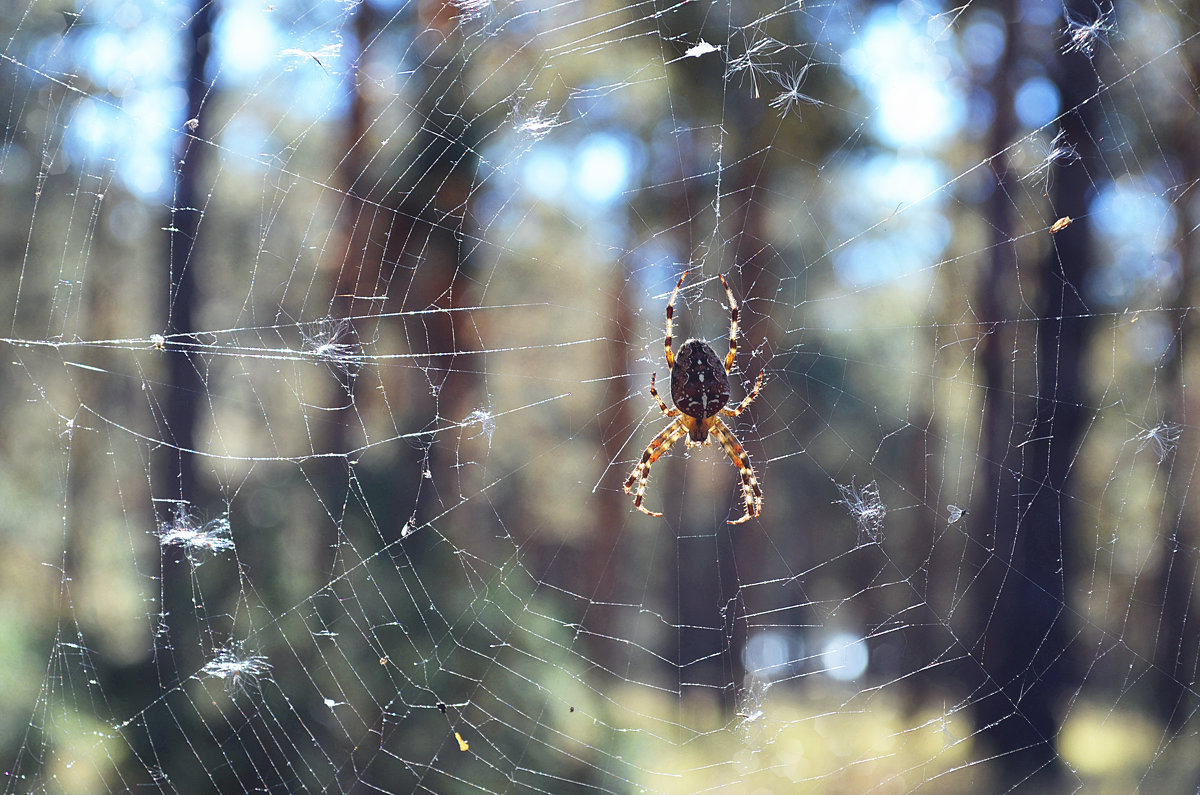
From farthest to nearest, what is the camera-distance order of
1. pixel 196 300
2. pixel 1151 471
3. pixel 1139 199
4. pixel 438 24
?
pixel 196 300
pixel 1151 471
pixel 438 24
pixel 1139 199

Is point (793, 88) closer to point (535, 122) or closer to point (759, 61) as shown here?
point (759, 61)

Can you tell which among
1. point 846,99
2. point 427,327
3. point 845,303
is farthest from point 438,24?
point 845,303

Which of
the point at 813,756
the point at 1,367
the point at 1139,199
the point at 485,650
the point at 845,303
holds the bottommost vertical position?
the point at 813,756

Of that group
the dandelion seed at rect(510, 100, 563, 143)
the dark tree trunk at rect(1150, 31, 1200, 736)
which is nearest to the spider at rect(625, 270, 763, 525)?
the dandelion seed at rect(510, 100, 563, 143)

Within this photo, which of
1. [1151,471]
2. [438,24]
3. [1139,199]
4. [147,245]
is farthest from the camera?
[147,245]

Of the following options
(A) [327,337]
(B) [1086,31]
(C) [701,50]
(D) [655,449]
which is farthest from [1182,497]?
(A) [327,337]

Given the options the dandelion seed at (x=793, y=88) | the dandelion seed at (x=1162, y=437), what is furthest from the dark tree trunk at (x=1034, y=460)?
the dandelion seed at (x=793, y=88)

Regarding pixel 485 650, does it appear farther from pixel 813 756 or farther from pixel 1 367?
pixel 1 367
